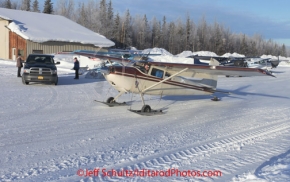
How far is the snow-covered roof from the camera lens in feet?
125

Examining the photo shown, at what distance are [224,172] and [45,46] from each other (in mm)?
36781

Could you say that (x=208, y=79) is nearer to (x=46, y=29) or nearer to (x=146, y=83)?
(x=146, y=83)

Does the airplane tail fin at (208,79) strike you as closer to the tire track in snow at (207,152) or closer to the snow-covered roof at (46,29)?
the tire track in snow at (207,152)

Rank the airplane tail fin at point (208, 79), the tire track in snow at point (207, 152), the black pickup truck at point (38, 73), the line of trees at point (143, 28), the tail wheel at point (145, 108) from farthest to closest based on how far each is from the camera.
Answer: the line of trees at point (143, 28) → the black pickup truck at point (38, 73) → the airplane tail fin at point (208, 79) → the tail wheel at point (145, 108) → the tire track in snow at point (207, 152)

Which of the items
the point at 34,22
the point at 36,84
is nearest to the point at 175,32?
the point at 34,22

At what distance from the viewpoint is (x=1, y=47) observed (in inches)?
1655

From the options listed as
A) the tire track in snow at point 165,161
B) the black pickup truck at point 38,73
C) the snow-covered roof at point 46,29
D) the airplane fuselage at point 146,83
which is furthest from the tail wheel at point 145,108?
the snow-covered roof at point 46,29

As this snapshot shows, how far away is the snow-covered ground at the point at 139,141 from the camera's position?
5.24 meters

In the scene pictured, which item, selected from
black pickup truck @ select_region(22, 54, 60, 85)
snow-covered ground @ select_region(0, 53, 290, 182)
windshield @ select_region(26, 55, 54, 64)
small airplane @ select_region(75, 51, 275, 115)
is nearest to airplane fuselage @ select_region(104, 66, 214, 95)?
small airplane @ select_region(75, 51, 275, 115)

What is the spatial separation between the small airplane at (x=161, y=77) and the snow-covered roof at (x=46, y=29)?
29.2m

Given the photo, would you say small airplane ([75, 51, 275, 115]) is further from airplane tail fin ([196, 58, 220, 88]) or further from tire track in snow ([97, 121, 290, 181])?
tire track in snow ([97, 121, 290, 181])

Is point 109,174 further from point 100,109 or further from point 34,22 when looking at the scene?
point 34,22

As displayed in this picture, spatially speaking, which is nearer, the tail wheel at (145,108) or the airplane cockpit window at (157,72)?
the tail wheel at (145,108)

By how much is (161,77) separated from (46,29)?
3384 centimetres
